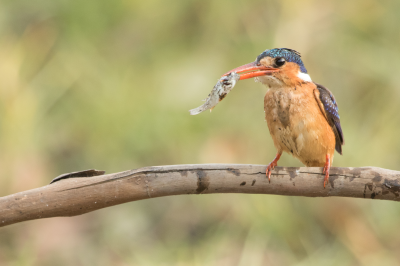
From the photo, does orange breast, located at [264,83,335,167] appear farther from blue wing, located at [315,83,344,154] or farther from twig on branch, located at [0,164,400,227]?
twig on branch, located at [0,164,400,227]

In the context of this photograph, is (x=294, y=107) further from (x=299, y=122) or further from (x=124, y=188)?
(x=124, y=188)

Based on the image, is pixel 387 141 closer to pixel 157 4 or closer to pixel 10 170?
pixel 157 4

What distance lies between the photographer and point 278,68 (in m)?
1.73

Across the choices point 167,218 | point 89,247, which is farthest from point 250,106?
point 89,247

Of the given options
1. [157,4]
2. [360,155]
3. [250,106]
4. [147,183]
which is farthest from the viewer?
[157,4]

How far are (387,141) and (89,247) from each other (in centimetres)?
261

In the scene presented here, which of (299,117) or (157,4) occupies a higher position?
(157,4)

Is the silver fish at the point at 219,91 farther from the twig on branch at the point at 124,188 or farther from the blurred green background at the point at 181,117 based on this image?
the blurred green background at the point at 181,117

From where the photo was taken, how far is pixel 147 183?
1.32 metres

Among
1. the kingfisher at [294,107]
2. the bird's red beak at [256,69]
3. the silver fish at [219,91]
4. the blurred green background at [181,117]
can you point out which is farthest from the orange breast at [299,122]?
the blurred green background at [181,117]

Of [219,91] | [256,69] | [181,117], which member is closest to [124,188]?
[219,91]

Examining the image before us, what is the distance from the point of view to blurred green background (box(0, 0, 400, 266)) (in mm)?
3326

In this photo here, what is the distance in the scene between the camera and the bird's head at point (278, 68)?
170 centimetres

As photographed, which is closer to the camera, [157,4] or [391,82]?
[391,82]
